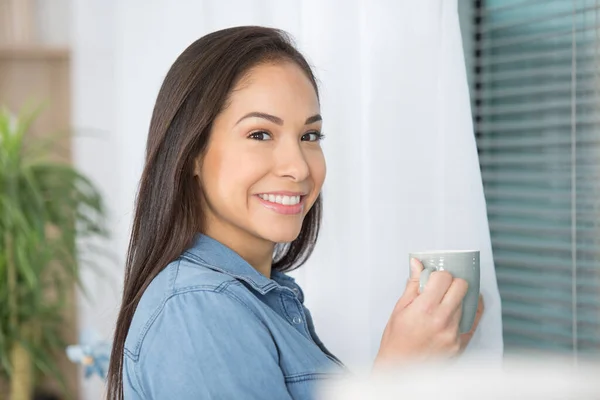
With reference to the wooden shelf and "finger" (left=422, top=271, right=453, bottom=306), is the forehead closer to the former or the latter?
"finger" (left=422, top=271, right=453, bottom=306)

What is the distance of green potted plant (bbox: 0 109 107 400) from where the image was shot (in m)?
2.43

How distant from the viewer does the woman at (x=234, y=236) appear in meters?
0.79

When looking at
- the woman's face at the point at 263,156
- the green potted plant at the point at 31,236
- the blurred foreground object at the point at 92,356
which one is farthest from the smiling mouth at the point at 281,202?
the green potted plant at the point at 31,236

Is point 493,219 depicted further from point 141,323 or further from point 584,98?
point 141,323

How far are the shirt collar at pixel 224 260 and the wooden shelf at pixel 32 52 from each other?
2340 mm

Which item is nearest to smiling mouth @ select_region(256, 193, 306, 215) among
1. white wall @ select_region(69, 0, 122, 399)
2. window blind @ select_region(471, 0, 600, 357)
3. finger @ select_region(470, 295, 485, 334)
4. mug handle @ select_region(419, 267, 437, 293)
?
mug handle @ select_region(419, 267, 437, 293)

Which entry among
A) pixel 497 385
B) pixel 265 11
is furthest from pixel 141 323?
pixel 265 11

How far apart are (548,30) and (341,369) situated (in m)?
0.91

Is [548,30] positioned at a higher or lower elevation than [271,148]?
higher

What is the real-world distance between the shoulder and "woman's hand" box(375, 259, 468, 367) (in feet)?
0.51

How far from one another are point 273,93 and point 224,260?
211 mm

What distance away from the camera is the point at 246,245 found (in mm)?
1001

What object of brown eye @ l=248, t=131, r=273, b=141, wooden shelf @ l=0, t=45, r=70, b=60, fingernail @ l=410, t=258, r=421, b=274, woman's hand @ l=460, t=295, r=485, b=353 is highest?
wooden shelf @ l=0, t=45, r=70, b=60

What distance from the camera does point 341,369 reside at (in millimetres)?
919
